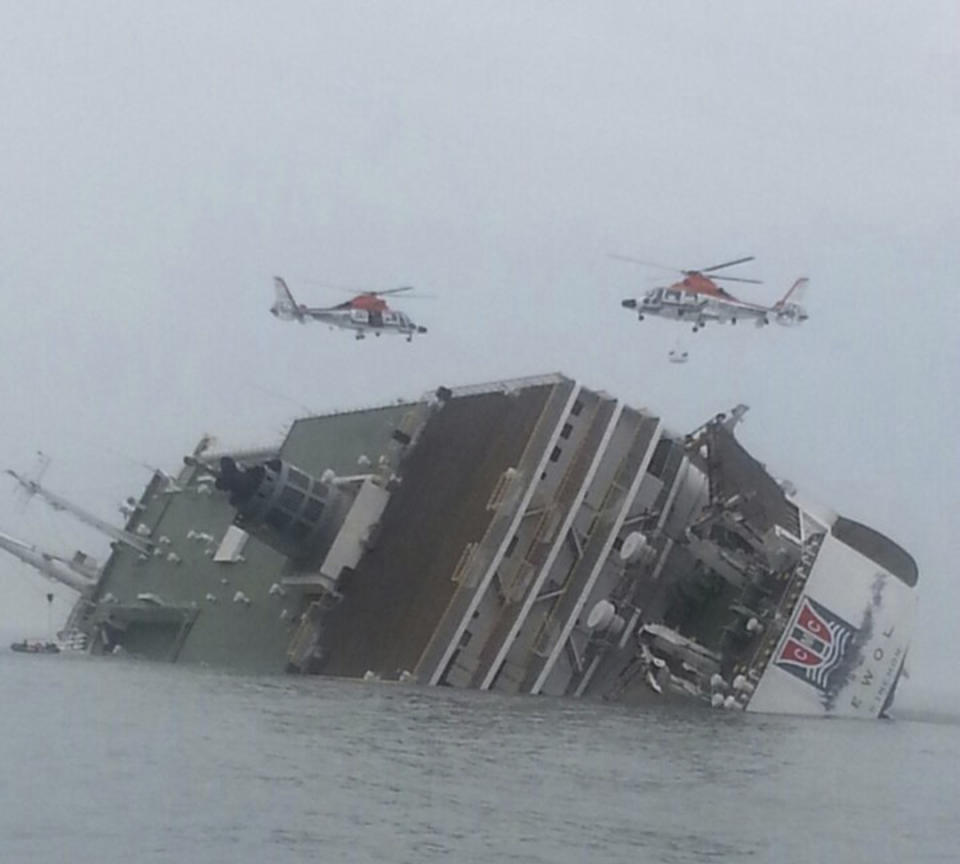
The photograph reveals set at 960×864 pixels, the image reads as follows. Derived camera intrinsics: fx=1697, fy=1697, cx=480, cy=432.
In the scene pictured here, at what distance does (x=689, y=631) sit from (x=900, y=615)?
661 centimetres

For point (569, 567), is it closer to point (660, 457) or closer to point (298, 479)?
point (660, 457)

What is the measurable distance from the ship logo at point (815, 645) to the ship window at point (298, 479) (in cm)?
1714

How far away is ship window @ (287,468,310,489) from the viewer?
57.4m

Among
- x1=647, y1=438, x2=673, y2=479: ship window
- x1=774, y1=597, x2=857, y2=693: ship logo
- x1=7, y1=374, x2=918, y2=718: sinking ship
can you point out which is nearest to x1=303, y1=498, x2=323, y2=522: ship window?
x1=7, y1=374, x2=918, y2=718: sinking ship

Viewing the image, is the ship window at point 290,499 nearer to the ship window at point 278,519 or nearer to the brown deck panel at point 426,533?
the ship window at point 278,519

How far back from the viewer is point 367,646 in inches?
2124

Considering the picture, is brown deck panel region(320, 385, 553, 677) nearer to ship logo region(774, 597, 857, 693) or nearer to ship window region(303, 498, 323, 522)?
ship window region(303, 498, 323, 522)

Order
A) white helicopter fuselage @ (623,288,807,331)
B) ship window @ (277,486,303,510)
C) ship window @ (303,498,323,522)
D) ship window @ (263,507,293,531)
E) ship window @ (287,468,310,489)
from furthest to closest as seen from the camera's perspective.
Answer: white helicopter fuselage @ (623,288,807,331)
ship window @ (287,468,310,489)
ship window @ (303,498,323,522)
ship window @ (263,507,293,531)
ship window @ (277,486,303,510)

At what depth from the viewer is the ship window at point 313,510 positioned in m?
57.2

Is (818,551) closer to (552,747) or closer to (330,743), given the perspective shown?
(552,747)

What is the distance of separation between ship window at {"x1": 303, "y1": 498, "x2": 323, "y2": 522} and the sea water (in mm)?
11381

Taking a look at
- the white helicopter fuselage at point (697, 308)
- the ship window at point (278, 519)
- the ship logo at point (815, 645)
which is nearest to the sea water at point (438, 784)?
the ship logo at point (815, 645)

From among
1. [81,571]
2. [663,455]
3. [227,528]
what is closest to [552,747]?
[663,455]

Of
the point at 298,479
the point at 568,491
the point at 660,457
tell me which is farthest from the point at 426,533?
the point at 660,457
